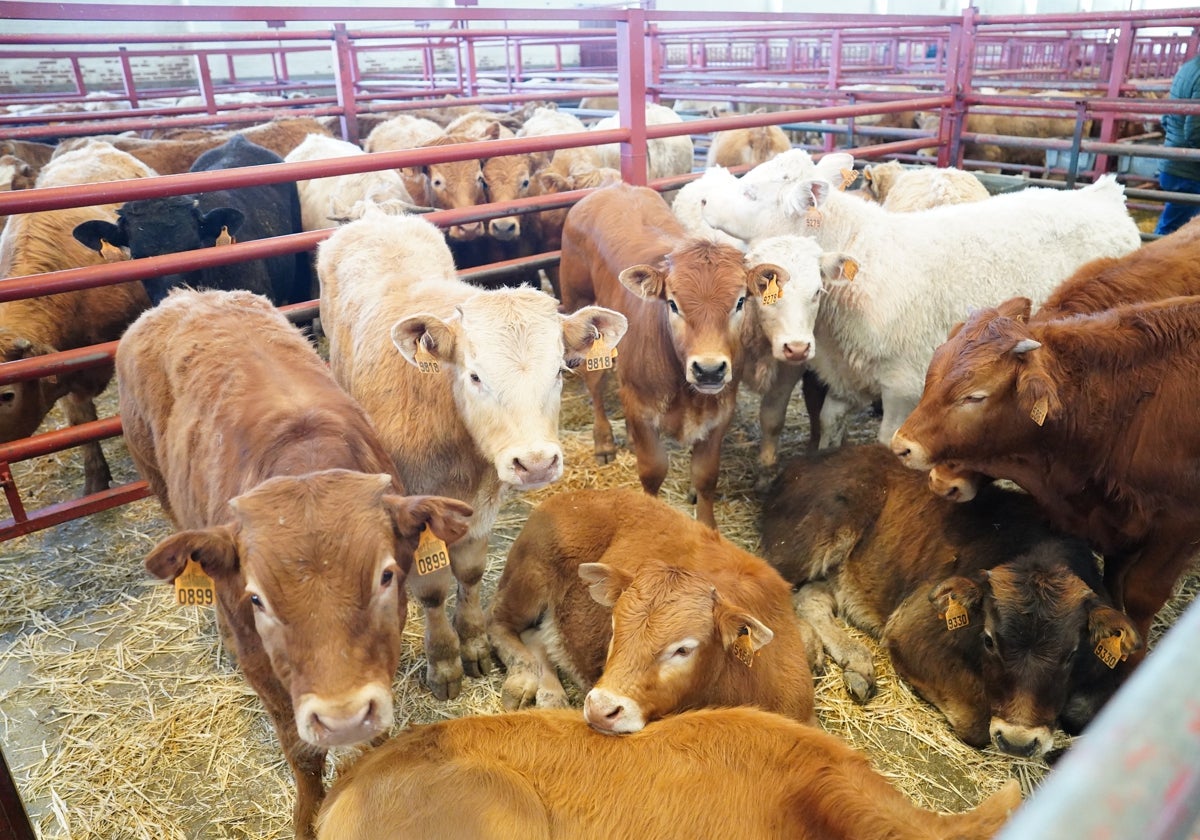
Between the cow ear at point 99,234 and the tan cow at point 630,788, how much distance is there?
3890mm

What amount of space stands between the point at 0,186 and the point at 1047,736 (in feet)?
28.9

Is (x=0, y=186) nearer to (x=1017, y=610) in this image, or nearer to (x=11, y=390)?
(x=11, y=390)

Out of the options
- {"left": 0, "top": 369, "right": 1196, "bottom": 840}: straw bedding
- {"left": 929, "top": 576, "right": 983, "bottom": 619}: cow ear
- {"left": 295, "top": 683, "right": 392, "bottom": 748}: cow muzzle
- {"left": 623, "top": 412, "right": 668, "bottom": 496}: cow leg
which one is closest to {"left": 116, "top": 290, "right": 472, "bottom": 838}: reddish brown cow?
{"left": 295, "top": 683, "right": 392, "bottom": 748}: cow muzzle

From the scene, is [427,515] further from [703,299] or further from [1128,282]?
[1128,282]

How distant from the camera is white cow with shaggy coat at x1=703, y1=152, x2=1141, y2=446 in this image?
4590mm

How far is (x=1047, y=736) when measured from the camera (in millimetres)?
2865

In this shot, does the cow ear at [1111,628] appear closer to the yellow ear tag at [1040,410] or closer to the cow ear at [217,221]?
the yellow ear tag at [1040,410]

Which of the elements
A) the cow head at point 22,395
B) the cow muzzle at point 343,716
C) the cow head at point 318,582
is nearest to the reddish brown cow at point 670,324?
the cow head at point 318,582

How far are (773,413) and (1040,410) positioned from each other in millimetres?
2091

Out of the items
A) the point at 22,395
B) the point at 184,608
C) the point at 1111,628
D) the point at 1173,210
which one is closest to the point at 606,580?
the point at 1111,628

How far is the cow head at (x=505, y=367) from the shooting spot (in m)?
2.96

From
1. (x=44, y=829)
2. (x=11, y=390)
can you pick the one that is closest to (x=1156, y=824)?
(x=44, y=829)

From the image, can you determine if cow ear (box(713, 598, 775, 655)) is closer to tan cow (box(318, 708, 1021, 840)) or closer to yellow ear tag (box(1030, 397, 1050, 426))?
tan cow (box(318, 708, 1021, 840))

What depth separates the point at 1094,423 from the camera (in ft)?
10.4
